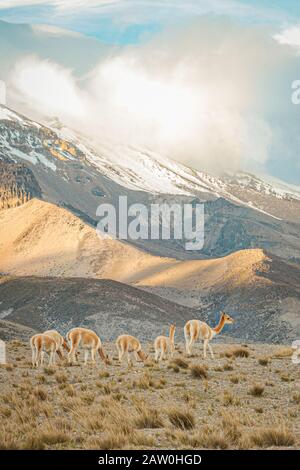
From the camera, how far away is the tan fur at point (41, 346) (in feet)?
105

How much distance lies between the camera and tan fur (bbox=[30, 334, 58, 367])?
31.9 metres

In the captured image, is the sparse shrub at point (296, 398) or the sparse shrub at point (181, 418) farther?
the sparse shrub at point (296, 398)

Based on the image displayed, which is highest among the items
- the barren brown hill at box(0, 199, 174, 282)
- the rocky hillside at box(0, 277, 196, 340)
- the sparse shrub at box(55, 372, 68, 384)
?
the barren brown hill at box(0, 199, 174, 282)

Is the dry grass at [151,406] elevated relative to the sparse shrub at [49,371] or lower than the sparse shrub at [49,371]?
lower

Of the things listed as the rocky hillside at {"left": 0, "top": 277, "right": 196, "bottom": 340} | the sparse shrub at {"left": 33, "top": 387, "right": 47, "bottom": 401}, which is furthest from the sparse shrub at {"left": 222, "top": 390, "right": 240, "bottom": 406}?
the rocky hillside at {"left": 0, "top": 277, "right": 196, "bottom": 340}

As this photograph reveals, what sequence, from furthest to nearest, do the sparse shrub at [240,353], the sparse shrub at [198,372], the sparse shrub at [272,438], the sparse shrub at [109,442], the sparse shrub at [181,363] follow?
the sparse shrub at [240,353], the sparse shrub at [181,363], the sparse shrub at [198,372], the sparse shrub at [272,438], the sparse shrub at [109,442]

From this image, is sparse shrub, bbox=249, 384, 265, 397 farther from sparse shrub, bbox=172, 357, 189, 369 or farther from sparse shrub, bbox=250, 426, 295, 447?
sparse shrub, bbox=250, 426, 295, 447

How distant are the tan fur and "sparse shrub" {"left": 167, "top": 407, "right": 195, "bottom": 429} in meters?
13.2

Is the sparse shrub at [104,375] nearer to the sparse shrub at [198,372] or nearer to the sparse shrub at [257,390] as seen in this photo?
the sparse shrub at [198,372]

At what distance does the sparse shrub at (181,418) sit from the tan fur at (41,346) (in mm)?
13187

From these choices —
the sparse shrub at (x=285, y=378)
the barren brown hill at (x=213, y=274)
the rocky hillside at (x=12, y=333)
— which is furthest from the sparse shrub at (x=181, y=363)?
the barren brown hill at (x=213, y=274)

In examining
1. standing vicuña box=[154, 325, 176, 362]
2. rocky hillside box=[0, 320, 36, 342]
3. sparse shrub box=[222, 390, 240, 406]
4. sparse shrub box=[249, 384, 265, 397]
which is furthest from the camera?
rocky hillside box=[0, 320, 36, 342]

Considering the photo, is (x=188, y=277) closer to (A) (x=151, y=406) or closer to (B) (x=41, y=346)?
(B) (x=41, y=346)
